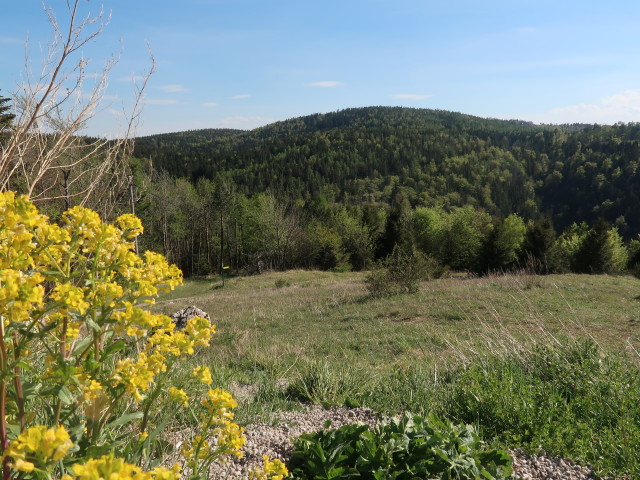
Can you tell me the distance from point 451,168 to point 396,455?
111175 mm

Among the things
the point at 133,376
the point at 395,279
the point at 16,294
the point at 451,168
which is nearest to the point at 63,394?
the point at 133,376

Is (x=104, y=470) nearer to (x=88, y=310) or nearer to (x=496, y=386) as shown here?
(x=88, y=310)

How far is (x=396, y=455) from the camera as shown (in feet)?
7.11

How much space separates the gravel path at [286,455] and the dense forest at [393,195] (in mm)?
3209

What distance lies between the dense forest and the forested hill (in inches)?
14.4

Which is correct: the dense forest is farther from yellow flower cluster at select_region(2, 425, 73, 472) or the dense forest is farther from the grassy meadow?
yellow flower cluster at select_region(2, 425, 73, 472)

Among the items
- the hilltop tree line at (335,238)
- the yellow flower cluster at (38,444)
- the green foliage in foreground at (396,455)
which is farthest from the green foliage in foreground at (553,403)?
the hilltop tree line at (335,238)

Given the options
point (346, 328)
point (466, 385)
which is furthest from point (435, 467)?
point (346, 328)

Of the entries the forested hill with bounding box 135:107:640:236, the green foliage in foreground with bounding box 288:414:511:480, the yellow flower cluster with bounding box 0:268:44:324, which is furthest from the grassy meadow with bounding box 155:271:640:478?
the forested hill with bounding box 135:107:640:236

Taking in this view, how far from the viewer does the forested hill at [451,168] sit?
8544cm

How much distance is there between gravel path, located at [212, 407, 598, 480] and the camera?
233cm

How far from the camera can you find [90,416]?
1271 mm

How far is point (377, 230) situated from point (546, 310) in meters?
38.5

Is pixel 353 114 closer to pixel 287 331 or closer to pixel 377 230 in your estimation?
pixel 377 230
